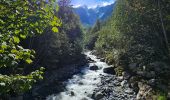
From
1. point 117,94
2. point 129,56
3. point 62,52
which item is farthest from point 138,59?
point 62,52

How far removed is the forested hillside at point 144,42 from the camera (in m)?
25.9

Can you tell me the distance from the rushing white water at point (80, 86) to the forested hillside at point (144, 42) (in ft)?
12.3

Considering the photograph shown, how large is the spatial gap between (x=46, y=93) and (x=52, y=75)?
8475 millimetres

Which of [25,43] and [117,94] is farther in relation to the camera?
[25,43]

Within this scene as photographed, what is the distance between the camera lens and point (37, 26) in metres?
5.51

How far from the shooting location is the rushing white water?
25.5m

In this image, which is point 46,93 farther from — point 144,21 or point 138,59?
point 144,21

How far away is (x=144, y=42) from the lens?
33.7 m

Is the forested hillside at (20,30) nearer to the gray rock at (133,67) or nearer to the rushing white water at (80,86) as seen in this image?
the rushing white water at (80,86)

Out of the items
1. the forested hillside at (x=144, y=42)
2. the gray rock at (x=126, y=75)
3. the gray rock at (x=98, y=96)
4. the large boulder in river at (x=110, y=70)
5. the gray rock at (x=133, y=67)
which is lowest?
the gray rock at (x=98, y=96)

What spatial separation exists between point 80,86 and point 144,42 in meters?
10.2

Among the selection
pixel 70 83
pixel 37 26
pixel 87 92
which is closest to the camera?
pixel 37 26

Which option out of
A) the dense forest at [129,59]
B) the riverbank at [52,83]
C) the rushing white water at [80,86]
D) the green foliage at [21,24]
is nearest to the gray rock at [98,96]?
the dense forest at [129,59]

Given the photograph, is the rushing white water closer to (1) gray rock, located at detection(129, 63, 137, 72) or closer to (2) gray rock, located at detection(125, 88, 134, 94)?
(2) gray rock, located at detection(125, 88, 134, 94)
